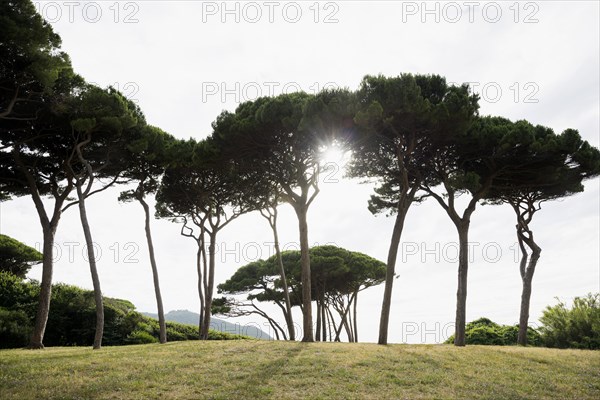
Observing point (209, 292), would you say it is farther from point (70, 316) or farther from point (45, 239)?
point (45, 239)

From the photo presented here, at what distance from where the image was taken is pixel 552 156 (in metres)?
17.2

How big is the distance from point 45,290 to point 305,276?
936cm

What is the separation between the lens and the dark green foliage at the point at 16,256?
25.6 metres

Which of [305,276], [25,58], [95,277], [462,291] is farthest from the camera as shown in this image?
[462,291]

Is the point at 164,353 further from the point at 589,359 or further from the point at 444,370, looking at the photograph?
the point at 589,359

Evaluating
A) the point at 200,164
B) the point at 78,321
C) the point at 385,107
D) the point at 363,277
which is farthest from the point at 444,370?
the point at 363,277

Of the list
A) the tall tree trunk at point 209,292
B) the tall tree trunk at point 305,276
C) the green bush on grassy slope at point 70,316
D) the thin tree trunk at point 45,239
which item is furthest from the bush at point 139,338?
the tall tree trunk at point 305,276

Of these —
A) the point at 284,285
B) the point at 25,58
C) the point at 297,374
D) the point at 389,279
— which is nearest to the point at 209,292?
the point at 284,285

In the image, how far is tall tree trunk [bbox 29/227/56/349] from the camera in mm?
14234

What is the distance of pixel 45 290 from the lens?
583 inches

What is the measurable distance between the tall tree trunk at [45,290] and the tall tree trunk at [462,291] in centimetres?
1482

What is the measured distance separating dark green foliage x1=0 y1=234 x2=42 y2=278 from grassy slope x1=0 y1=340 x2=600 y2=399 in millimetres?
17847

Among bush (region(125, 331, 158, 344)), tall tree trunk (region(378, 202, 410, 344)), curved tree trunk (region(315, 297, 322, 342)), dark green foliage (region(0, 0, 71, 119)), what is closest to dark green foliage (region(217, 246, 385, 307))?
curved tree trunk (region(315, 297, 322, 342))

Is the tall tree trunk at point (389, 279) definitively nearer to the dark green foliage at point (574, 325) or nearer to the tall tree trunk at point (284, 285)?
the tall tree trunk at point (284, 285)
